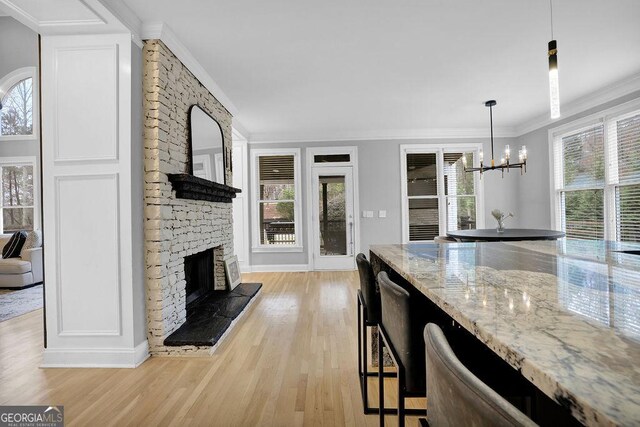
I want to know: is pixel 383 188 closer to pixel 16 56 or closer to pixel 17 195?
pixel 17 195

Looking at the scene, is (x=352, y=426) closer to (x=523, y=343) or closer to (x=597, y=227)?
(x=523, y=343)

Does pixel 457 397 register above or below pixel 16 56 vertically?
below

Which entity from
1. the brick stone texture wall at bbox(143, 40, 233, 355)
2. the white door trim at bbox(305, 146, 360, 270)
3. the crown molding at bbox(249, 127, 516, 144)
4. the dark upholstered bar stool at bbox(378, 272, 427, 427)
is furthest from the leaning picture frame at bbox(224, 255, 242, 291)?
the dark upholstered bar stool at bbox(378, 272, 427, 427)

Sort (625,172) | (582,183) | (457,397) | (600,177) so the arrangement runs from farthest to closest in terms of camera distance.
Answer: (582,183)
(600,177)
(625,172)
(457,397)

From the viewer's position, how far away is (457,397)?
0.50 meters

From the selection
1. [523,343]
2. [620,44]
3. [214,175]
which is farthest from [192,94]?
[620,44]

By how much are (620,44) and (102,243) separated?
4875 millimetres

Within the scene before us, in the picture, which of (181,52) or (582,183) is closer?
(181,52)

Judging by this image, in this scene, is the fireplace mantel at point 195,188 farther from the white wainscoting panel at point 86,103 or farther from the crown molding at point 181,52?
the crown molding at point 181,52

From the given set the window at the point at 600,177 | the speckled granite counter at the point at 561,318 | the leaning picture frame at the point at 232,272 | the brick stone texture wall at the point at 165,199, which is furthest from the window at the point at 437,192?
the speckled granite counter at the point at 561,318

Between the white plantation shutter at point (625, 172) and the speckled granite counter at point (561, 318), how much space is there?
344 centimetres

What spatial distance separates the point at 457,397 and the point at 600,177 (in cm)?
533

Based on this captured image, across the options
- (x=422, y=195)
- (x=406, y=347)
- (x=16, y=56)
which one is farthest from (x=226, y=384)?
(x=16, y=56)

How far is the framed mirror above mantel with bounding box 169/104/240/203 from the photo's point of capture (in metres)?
2.78
